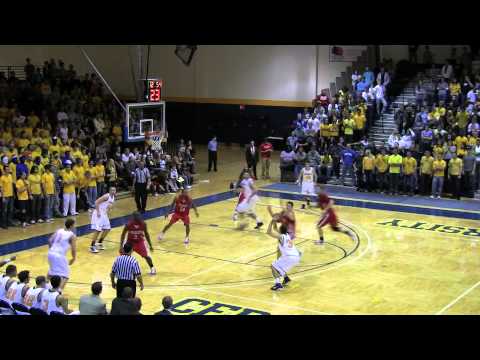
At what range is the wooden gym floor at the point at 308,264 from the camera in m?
13.9

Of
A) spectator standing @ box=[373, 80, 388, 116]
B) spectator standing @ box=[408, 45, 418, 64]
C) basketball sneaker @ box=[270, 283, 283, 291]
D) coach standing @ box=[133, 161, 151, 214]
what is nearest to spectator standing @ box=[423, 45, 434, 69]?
spectator standing @ box=[408, 45, 418, 64]

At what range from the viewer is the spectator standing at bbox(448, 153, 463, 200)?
24.6 m

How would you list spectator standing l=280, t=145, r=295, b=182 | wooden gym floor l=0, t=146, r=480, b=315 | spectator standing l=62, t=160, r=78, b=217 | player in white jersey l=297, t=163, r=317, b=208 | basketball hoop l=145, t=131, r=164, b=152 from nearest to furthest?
1. wooden gym floor l=0, t=146, r=480, b=315
2. spectator standing l=62, t=160, r=78, b=217
3. player in white jersey l=297, t=163, r=317, b=208
4. basketball hoop l=145, t=131, r=164, b=152
5. spectator standing l=280, t=145, r=295, b=182

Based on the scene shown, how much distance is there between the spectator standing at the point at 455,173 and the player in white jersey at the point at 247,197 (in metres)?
8.01

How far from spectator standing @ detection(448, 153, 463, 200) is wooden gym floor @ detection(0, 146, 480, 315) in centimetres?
209

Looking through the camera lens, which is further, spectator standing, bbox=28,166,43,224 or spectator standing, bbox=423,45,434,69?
spectator standing, bbox=423,45,434,69

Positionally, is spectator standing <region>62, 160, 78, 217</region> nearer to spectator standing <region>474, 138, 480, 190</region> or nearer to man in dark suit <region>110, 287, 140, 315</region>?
man in dark suit <region>110, 287, 140, 315</region>

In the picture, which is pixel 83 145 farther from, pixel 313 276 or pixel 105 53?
pixel 105 53

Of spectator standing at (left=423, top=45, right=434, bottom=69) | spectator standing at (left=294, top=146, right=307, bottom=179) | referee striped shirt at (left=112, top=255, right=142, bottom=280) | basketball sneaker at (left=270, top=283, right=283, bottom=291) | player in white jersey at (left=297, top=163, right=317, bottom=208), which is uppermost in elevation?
spectator standing at (left=423, top=45, right=434, bottom=69)

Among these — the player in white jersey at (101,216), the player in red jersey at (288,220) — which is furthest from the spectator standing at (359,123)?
the player in white jersey at (101,216)

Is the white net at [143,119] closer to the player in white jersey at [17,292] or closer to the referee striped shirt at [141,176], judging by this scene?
the referee striped shirt at [141,176]

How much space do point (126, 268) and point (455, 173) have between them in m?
15.6

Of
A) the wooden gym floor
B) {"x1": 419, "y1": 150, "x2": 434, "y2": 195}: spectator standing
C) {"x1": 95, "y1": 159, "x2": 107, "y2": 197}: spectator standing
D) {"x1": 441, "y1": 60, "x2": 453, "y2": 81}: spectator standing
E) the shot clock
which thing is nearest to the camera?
the wooden gym floor

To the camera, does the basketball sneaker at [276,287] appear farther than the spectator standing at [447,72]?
No
